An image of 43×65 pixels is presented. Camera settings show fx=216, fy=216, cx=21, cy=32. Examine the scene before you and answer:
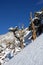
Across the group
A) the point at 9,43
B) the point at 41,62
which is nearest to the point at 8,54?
the point at 9,43

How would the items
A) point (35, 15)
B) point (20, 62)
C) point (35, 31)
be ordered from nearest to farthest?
point (20, 62), point (35, 31), point (35, 15)

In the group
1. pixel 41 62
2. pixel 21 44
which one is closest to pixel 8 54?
pixel 21 44

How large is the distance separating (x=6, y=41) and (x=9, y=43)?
33.4 inches

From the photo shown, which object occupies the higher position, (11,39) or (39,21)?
(39,21)

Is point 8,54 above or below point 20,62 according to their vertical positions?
below

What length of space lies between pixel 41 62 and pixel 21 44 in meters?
30.9

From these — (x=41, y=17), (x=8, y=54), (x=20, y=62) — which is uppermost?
(x=41, y=17)

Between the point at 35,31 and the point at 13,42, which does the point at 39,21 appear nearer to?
the point at 35,31

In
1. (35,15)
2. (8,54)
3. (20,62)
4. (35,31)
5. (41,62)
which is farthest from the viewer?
(35,15)

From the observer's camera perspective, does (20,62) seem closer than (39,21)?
Yes

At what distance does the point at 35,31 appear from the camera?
42.7m

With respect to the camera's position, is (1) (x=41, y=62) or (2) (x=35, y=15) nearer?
(1) (x=41, y=62)

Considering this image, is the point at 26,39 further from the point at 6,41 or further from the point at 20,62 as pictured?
the point at 20,62

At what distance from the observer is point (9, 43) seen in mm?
48562
